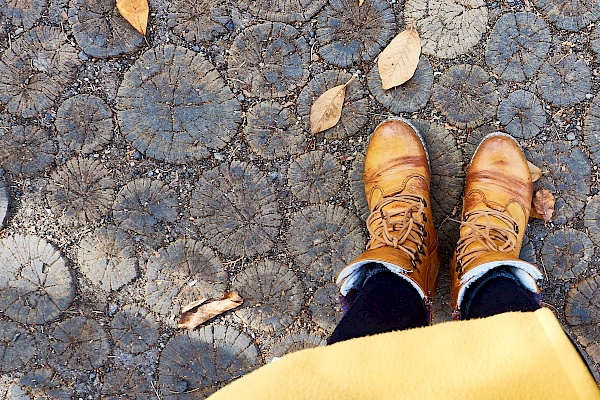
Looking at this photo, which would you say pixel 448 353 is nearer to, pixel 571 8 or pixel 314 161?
pixel 314 161

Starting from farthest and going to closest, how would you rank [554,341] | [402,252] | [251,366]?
[251,366]
[402,252]
[554,341]

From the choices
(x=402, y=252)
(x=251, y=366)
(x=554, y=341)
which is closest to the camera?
(x=554, y=341)

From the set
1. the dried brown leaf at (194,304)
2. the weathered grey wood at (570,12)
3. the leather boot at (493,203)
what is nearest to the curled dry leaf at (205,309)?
the dried brown leaf at (194,304)

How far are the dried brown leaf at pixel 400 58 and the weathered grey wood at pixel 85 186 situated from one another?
3.60ft

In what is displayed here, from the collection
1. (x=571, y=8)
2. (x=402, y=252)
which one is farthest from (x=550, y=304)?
(x=571, y=8)

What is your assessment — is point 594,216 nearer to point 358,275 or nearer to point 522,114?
point 522,114

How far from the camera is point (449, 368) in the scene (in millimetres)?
931

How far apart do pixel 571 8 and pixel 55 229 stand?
2.09 m

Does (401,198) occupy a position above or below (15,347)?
above

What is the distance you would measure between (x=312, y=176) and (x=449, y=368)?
917mm

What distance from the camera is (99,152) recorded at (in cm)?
170

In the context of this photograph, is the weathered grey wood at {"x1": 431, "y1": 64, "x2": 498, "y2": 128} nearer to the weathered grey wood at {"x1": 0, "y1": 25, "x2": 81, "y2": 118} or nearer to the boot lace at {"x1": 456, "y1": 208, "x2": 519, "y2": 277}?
the boot lace at {"x1": 456, "y1": 208, "x2": 519, "y2": 277}

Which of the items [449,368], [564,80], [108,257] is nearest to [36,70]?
[108,257]

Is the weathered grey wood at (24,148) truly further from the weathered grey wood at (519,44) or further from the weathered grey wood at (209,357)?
the weathered grey wood at (519,44)
